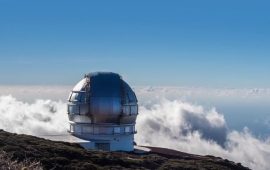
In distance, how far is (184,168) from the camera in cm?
2998

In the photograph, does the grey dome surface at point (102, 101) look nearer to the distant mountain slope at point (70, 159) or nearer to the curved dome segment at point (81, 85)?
the curved dome segment at point (81, 85)

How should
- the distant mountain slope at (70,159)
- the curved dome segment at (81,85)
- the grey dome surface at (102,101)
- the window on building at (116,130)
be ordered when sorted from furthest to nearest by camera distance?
the curved dome segment at (81,85)
the window on building at (116,130)
the grey dome surface at (102,101)
the distant mountain slope at (70,159)

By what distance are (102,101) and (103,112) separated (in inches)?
31.5

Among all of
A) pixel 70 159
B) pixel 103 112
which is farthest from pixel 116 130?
pixel 70 159

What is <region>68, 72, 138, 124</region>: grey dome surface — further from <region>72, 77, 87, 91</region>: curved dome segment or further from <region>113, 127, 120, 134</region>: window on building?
<region>113, 127, 120, 134</region>: window on building

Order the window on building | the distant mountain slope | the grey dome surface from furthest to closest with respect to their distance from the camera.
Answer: the window on building → the grey dome surface → the distant mountain slope

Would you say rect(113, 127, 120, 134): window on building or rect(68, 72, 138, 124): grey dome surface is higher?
rect(68, 72, 138, 124): grey dome surface

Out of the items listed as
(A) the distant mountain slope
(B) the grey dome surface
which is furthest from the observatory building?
(A) the distant mountain slope

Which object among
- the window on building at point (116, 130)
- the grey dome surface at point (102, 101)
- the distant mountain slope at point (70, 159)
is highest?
the grey dome surface at point (102, 101)

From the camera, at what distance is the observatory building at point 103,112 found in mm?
40219

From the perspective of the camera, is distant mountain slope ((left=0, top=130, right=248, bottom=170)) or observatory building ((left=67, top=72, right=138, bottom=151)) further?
observatory building ((left=67, top=72, right=138, bottom=151))

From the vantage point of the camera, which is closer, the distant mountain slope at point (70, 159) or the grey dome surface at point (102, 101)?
the distant mountain slope at point (70, 159)

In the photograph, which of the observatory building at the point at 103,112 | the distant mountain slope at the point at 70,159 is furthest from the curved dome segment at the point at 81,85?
the distant mountain slope at the point at 70,159

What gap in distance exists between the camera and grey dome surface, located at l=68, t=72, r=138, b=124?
40.2 meters
